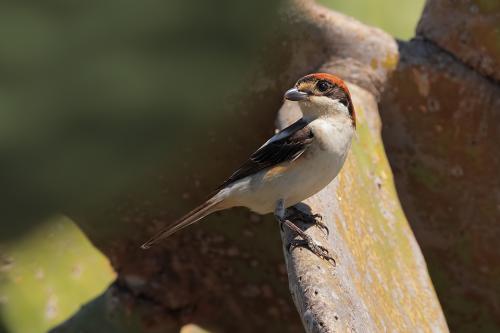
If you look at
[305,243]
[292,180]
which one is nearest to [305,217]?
[292,180]

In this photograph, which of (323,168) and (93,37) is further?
(93,37)

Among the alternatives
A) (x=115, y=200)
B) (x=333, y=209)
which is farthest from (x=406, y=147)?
(x=115, y=200)

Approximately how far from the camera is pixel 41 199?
3.70 metres

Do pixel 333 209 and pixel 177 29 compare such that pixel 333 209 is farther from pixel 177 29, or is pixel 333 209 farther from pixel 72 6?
pixel 72 6

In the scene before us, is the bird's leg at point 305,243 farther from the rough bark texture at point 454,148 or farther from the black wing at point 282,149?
the rough bark texture at point 454,148

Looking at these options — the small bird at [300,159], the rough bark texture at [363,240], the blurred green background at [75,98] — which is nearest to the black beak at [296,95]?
the small bird at [300,159]

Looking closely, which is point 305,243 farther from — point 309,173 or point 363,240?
point 363,240

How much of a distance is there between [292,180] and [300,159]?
0.07 meters

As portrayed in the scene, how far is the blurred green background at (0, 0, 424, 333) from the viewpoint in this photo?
3.60 meters

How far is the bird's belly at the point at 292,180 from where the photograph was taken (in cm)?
282

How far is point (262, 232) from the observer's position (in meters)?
3.89

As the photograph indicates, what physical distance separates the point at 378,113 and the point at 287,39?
0.44m

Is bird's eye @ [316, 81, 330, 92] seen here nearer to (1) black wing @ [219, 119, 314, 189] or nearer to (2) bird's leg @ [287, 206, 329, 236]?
(1) black wing @ [219, 119, 314, 189]

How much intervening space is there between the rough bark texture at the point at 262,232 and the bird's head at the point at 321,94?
28cm
